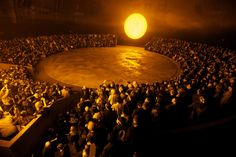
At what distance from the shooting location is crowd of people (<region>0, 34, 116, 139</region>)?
Answer: 8516 millimetres

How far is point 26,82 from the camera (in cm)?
1266

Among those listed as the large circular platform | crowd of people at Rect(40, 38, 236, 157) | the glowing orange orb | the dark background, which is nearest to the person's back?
crowd of people at Rect(40, 38, 236, 157)

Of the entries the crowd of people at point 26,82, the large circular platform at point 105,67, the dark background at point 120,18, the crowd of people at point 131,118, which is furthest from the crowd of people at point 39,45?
the crowd of people at point 131,118

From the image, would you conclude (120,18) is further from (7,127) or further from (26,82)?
(7,127)

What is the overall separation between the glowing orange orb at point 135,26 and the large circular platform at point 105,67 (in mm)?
5207

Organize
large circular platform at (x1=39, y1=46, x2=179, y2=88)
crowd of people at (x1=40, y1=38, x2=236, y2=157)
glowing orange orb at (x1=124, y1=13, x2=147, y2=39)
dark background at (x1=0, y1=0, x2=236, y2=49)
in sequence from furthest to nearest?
glowing orange orb at (x1=124, y1=13, x2=147, y2=39), dark background at (x1=0, y1=0, x2=236, y2=49), large circular platform at (x1=39, y1=46, x2=179, y2=88), crowd of people at (x1=40, y1=38, x2=236, y2=157)

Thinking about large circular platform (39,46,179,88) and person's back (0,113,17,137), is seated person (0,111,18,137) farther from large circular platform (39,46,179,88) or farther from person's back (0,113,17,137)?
large circular platform (39,46,179,88)

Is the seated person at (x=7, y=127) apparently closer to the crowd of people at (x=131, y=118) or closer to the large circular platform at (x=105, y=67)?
the crowd of people at (x=131, y=118)

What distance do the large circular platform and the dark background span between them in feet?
19.4

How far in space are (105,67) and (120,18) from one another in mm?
15268

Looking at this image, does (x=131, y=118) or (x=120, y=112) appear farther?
(x=120, y=112)

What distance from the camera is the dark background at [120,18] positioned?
1018 inches

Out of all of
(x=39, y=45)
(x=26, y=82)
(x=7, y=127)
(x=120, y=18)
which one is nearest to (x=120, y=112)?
(x=7, y=127)

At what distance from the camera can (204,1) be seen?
2702 centimetres
